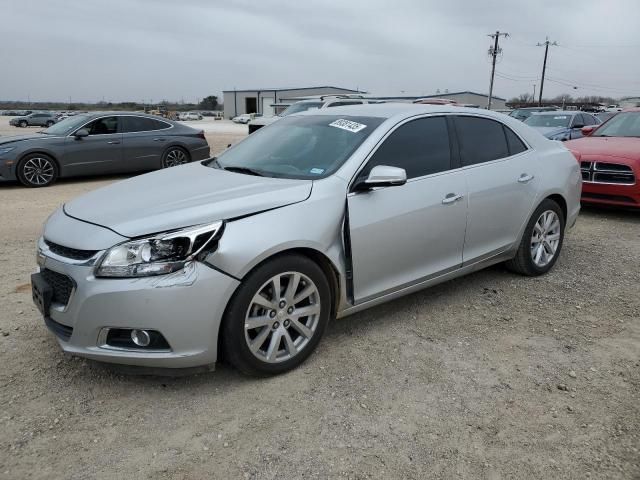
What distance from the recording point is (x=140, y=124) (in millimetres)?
11133

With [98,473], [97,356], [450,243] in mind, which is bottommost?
[98,473]

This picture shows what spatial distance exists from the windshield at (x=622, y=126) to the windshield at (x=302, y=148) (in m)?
6.35

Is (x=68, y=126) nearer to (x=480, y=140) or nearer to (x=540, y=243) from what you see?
(x=480, y=140)

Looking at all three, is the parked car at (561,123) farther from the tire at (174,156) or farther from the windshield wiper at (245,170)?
the windshield wiper at (245,170)

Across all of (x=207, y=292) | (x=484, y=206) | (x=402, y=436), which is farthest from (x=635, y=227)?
(x=207, y=292)

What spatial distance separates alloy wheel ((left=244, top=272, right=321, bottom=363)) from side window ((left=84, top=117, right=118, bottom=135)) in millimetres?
8750

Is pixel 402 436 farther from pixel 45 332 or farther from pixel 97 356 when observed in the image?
pixel 45 332

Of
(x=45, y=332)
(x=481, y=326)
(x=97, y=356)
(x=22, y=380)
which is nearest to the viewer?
(x=97, y=356)

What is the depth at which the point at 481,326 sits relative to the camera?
12.9ft

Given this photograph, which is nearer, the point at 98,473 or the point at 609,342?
the point at 98,473

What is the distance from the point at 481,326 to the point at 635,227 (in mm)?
4441

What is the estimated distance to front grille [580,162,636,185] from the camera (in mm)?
7203

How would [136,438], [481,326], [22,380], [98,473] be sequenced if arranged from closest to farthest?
[98,473], [136,438], [22,380], [481,326]

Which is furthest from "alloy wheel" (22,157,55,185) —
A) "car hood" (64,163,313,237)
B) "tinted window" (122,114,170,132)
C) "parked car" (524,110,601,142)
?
"parked car" (524,110,601,142)
